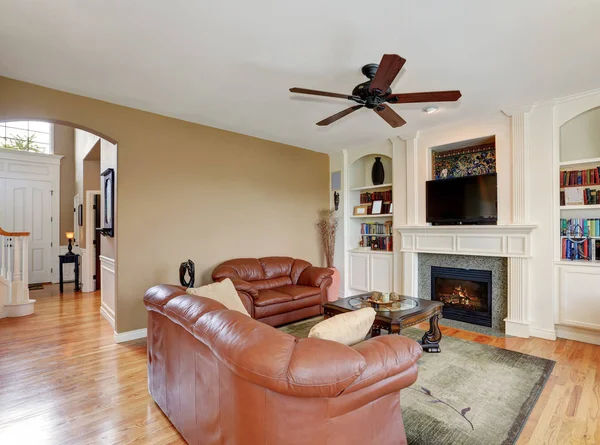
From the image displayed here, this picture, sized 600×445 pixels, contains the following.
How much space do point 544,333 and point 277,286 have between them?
11.0 feet

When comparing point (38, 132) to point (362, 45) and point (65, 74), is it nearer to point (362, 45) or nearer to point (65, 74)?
point (65, 74)

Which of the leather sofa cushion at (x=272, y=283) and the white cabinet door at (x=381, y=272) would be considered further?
the white cabinet door at (x=381, y=272)

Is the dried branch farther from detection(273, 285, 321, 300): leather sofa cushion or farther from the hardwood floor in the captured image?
the hardwood floor

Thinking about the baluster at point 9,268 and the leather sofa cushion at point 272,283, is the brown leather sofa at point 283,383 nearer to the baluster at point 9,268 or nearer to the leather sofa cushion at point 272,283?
the leather sofa cushion at point 272,283

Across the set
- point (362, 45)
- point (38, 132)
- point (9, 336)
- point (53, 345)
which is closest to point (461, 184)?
point (362, 45)

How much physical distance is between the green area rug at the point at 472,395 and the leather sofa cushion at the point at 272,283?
2.22 meters

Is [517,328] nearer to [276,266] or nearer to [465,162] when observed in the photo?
[465,162]

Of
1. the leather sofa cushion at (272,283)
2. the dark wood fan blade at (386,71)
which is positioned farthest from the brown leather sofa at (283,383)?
the leather sofa cushion at (272,283)

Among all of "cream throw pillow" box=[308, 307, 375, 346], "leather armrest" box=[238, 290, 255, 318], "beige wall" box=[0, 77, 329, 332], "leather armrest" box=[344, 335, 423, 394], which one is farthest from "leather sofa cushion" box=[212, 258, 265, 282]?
"leather armrest" box=[344, 335, 423, 394]

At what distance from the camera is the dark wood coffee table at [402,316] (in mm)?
2809

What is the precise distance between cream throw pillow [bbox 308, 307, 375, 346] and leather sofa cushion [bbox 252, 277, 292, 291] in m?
2.88

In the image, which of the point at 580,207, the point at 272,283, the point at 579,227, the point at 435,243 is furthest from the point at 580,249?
the point at 272,283

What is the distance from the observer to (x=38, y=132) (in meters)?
7.82

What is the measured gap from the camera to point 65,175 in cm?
789
